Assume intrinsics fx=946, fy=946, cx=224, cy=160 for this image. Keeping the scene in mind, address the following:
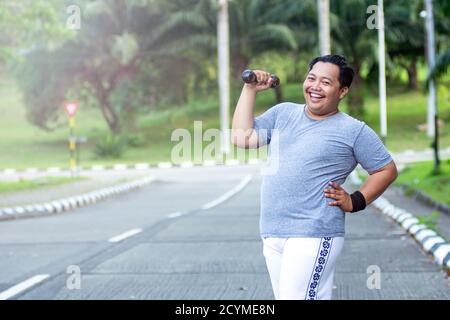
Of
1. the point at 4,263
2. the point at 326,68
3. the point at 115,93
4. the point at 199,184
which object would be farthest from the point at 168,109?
the point at 326,68

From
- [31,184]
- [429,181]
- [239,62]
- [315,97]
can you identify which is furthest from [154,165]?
[315,97]

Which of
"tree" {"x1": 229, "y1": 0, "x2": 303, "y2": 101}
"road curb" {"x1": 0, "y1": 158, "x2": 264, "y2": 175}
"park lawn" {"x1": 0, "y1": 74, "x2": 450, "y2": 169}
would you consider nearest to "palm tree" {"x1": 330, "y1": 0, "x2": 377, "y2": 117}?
"park lawn" {"x1": 0, "y1": 74, "x2": 450, "y2": 169}

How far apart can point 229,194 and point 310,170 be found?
1835 cm

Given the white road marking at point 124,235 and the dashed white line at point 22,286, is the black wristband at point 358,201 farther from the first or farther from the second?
the white road marking at point 124,235

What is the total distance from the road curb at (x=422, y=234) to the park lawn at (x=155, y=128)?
2662 cm

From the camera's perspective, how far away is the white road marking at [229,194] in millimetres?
19400

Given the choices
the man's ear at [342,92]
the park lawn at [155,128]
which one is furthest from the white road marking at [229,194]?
the park lawn at [155,128]

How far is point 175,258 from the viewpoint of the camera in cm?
1070

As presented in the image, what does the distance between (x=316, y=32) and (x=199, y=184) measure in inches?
1008

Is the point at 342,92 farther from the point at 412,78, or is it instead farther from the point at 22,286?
the point at 412,78

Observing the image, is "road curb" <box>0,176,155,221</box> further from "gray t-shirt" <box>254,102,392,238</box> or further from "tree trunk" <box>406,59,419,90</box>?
"tree trunk" <box>406,59,419,90</box>

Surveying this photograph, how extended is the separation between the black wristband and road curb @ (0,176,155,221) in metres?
13.3

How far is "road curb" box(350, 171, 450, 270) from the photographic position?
9977 mm

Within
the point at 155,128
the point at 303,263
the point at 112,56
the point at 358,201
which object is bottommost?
the point at 155,128
